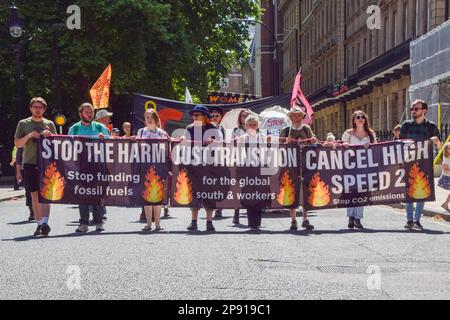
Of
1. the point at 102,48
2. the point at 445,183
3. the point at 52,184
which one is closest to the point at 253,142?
the point at 52,184

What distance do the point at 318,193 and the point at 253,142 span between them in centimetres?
123

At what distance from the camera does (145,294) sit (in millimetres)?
6086

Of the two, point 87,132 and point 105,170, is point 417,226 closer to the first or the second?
point 105,170

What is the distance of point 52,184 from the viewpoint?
37.0 feet

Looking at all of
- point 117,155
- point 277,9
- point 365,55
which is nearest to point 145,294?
point 117,155

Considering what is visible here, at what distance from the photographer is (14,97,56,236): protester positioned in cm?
1066

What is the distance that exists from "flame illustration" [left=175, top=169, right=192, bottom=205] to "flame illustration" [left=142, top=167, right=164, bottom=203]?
9.7 inches

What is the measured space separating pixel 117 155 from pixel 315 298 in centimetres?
614

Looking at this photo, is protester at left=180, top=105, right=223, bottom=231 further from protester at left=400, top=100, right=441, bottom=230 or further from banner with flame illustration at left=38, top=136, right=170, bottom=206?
protester at left=400, top=100, right=441, bottom=230

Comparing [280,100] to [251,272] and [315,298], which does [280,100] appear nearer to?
[251,272]

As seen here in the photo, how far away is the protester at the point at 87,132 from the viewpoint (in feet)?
36.4

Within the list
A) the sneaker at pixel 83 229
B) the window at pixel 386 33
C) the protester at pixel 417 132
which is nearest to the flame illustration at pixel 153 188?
the sneaker at pixel 83 229

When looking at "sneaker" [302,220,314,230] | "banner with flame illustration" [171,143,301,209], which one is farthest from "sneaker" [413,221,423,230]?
"banner with flame illustration" [171,143,301,209]

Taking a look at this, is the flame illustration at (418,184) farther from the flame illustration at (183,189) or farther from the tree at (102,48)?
the tree at (102,48)
